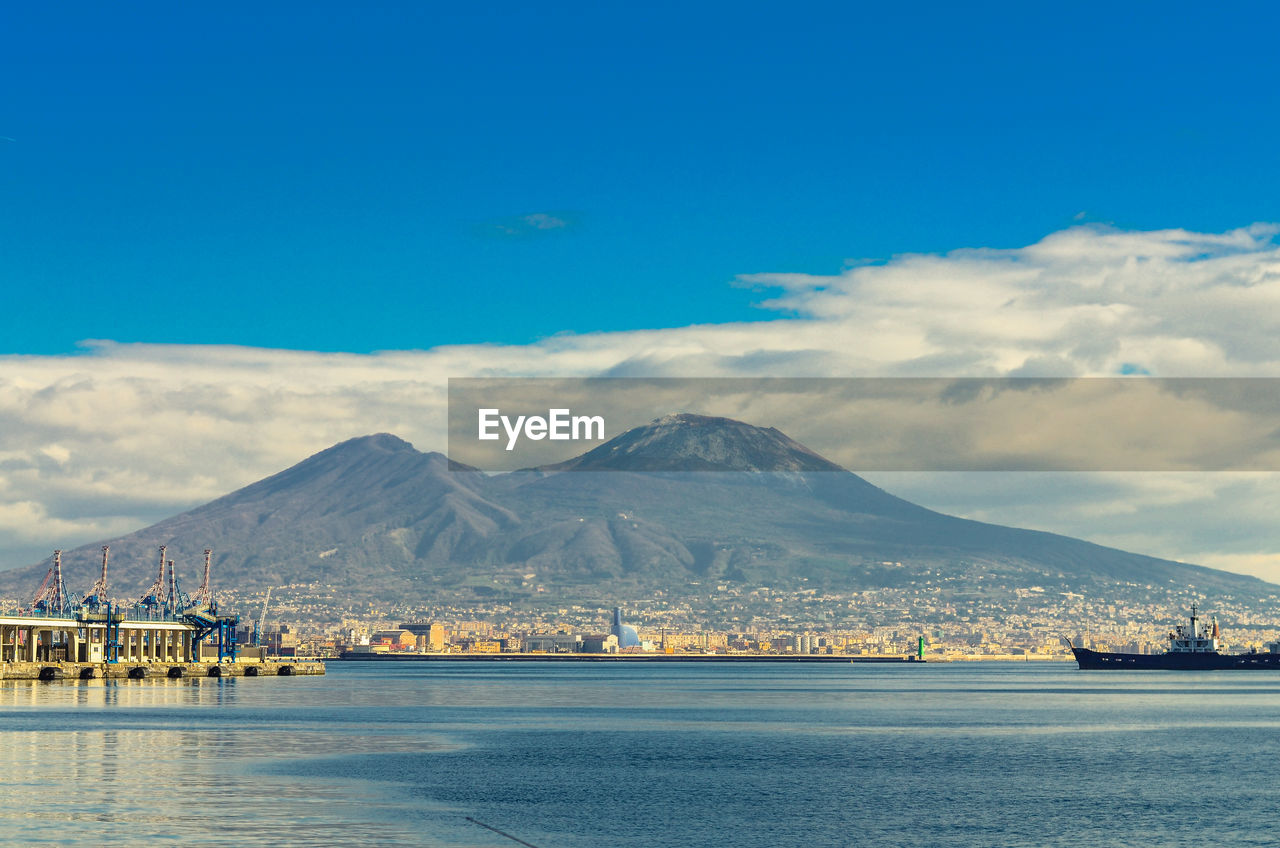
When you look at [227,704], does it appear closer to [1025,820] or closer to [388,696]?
[388,696]

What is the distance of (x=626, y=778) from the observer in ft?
238

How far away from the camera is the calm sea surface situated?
52.8m

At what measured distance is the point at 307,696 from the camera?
174m

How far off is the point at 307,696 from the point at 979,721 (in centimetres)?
8133

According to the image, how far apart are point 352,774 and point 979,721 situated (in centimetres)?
6961

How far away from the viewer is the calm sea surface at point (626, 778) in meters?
52.8

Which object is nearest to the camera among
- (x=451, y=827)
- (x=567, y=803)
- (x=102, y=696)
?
(x=451, y=827)

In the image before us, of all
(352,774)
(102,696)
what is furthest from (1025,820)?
(102,696)

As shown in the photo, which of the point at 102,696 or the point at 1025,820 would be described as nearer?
the point at 1025,820

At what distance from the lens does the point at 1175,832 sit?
5522 cm

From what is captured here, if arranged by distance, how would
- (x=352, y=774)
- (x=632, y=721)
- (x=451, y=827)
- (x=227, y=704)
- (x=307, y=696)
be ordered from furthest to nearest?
1. (x=307, y=696)
2. (x=227, y=704)
3. (x=632, y=721)
4. (x=352, y=774)
5. (x=451, y=827)

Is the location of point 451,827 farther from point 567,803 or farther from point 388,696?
point 388,696

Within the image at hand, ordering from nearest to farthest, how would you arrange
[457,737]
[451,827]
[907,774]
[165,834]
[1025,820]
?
[165,834] < [451,827] < [1025,820] < [907,774] < [457,737]

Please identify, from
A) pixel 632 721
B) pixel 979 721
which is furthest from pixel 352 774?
pixel 979 721
